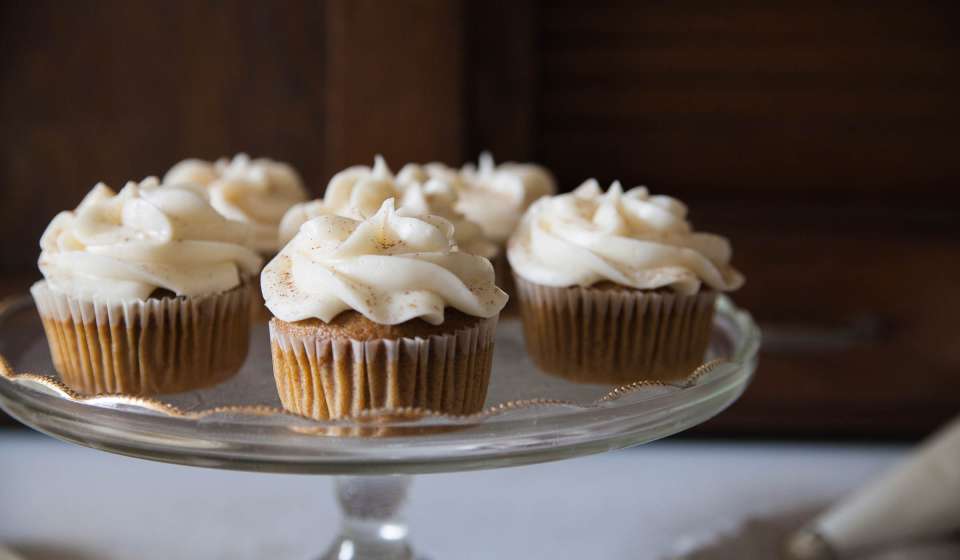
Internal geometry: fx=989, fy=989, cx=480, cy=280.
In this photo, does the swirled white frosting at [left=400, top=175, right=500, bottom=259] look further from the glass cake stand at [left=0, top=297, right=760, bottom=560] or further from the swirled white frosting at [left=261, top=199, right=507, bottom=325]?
the glass cake stand at [left=0, top=297, right=760, bottom=560]

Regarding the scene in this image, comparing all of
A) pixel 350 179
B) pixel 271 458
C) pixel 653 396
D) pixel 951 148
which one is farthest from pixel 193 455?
pixel 951 148

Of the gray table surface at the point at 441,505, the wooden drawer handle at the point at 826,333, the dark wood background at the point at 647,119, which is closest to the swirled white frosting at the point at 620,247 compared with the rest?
the gray table surface at the point at 441,505

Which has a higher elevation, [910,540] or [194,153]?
[194,153]

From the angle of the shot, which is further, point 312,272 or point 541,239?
point 541,239

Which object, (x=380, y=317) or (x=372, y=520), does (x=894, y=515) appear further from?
(x=380, y=317)

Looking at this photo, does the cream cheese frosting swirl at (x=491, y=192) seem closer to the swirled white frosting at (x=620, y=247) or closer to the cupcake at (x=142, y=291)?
the swirled white frosting at (x=620, y=247)

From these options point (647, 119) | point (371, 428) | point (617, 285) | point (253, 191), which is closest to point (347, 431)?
point (371, 428)

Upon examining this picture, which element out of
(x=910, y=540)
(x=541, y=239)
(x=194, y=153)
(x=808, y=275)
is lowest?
(x=910, y=540)

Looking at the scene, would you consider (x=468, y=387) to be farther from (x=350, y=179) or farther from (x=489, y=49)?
(x=489, y=49)
